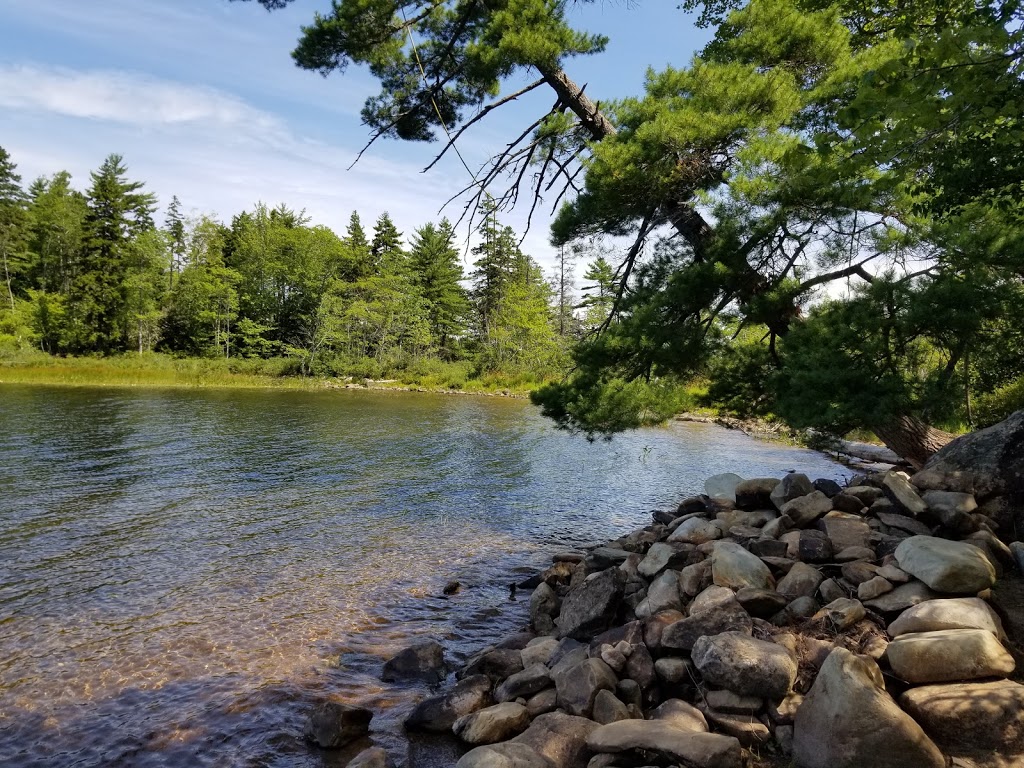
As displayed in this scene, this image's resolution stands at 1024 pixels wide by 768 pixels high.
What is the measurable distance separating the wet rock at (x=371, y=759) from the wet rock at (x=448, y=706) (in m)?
0.47

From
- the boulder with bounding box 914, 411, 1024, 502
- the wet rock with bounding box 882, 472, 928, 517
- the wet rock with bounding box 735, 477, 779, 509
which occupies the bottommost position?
the wet rock with bounding box 735, 477, 779, 509

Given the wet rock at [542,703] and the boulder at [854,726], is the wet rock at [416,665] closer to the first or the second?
the wet rock at [542,703]

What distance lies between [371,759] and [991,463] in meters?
5.22

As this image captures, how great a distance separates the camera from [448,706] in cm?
414

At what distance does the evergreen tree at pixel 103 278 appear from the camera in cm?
4472

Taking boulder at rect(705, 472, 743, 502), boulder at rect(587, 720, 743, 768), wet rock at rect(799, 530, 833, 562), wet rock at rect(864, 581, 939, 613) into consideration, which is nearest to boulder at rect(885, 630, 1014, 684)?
wet rock at rect(864, 581, 939, 613)

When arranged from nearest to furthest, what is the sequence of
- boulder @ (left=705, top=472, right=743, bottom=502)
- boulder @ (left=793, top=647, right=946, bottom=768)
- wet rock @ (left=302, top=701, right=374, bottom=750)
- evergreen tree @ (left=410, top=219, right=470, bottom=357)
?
1. boulder @ (left=793, top=647, right=946, bottom=768)
2. wet rock @ (left=302, top=701, right=374, bottom=750)
3. boulder @ (left=705, top=472, right=743, bottom=502)
4. evergreen tree @ (left=410, top=219, right=470, bottom=357)

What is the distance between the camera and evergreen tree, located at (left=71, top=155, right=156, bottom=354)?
44.7 m

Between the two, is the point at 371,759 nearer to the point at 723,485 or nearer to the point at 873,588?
the point at 873,588

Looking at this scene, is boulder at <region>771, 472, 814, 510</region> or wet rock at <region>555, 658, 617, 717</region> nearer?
wet rock at <region>555, 658, 617, 717</region>

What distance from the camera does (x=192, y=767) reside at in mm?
3727

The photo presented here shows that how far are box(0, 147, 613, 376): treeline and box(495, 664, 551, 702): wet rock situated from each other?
37911 mm

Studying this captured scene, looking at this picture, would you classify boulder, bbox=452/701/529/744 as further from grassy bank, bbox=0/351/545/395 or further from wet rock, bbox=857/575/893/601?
grassy bank, bbox=0/351/545/395

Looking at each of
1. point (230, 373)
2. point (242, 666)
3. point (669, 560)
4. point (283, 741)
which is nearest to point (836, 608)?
point (669, 560)
